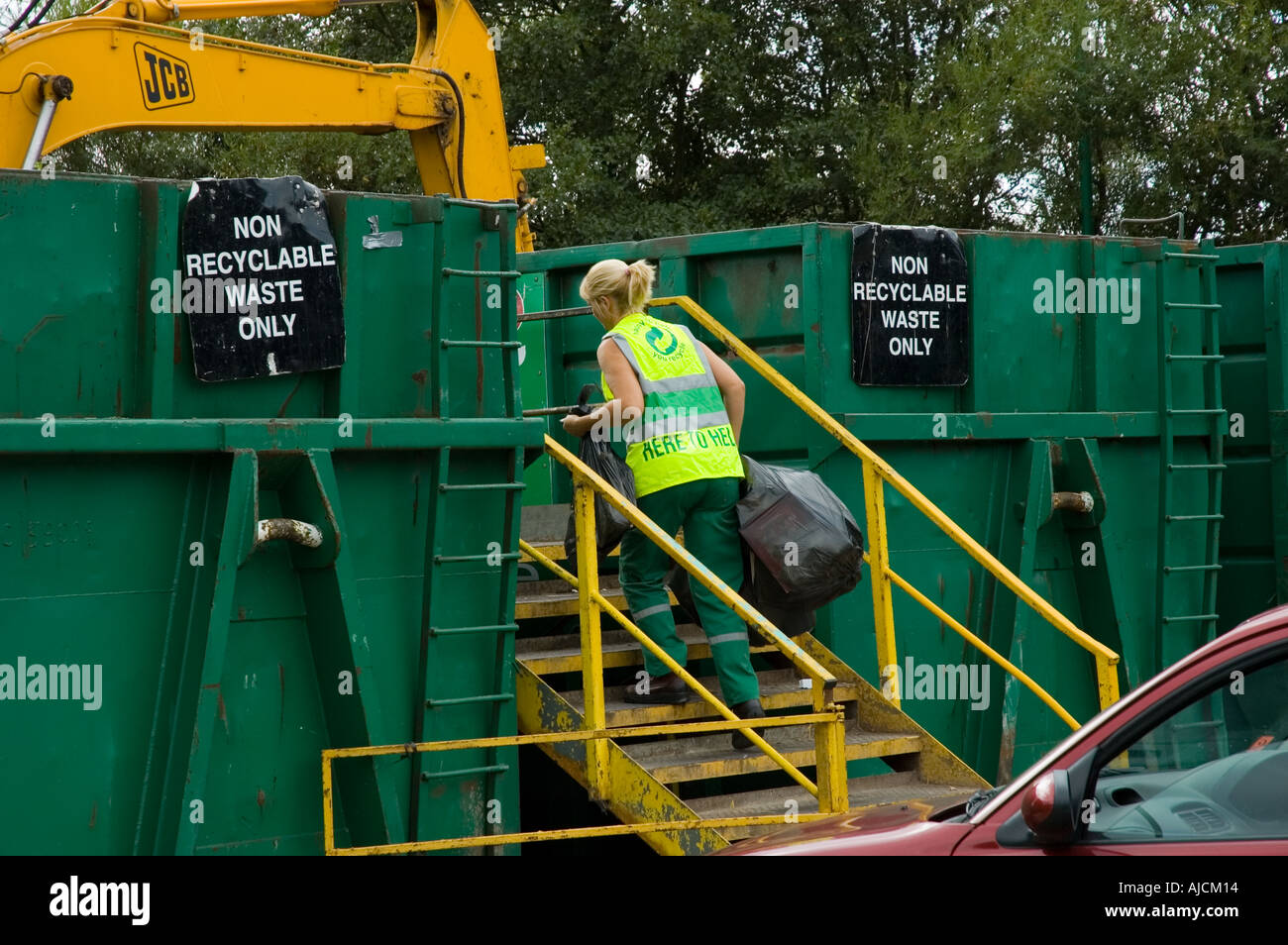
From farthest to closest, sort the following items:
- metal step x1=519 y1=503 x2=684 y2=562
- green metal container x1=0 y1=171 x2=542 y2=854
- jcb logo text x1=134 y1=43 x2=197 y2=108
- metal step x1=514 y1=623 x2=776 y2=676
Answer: jcb logo text x1=134 y1=43 x2=197 y2=108, metal step x1=519 y1=503 x2=684 y2=562, metal step x1=514 y1=623 x2=776 y2=676, green metal container x1=0 y1=171 x2=542 y2=854

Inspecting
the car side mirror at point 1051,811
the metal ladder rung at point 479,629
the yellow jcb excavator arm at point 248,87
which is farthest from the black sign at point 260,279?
the car side mirror at point 1051,811

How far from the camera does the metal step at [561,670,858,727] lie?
245 inches

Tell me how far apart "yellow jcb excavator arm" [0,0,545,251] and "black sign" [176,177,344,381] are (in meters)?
2.70

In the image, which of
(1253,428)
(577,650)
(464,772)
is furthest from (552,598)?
(1253,428)

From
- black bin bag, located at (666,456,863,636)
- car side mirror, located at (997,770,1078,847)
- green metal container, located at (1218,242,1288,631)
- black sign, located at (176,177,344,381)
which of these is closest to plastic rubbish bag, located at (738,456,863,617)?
black bin bag, located at (666,456,863,636)

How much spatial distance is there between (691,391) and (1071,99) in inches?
492

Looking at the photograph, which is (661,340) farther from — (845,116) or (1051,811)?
(845,116)

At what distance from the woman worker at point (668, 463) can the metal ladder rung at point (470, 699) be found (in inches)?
25.5

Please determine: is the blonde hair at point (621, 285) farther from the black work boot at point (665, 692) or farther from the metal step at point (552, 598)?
the black work boot at point (665, 692)

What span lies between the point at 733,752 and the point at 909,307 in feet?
8.04

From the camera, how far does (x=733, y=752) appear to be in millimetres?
6277

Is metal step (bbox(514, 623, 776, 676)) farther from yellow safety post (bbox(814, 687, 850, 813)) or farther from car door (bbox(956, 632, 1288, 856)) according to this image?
car door (bbox(956, 632, 1288, 856))

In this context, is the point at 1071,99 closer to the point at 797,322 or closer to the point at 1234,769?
the point at 797,322
